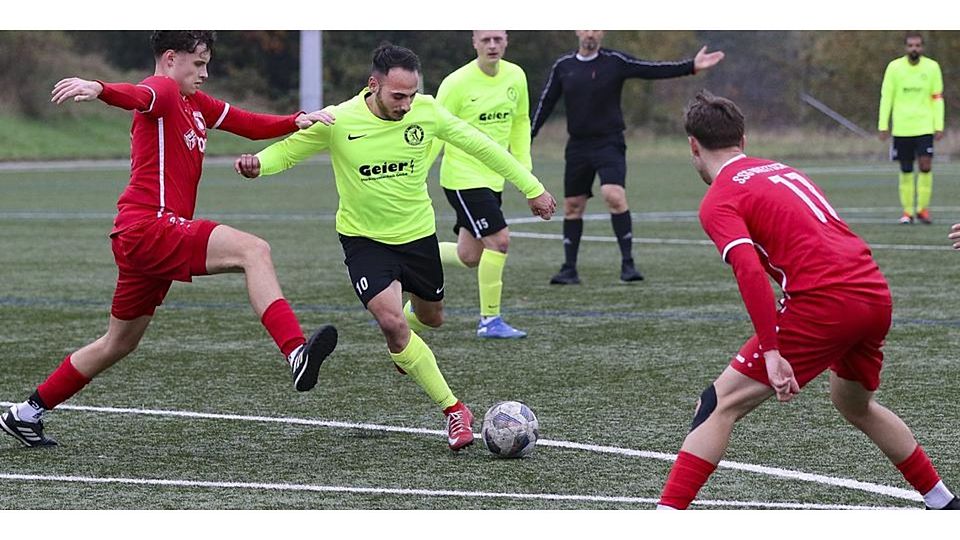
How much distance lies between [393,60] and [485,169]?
11.9 ft

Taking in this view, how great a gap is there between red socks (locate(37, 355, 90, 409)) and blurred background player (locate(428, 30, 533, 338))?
12.5 ft

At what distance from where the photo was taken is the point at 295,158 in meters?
7.48

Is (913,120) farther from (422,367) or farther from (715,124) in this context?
(715,124)

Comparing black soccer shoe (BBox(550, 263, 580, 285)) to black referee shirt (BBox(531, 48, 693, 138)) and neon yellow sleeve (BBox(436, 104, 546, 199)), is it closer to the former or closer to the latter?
black referee shirt (BBox(531, 48, 693, 138))

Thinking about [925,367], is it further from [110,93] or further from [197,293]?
[197,293]

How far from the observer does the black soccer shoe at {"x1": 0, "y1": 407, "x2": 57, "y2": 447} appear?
7.04 metres

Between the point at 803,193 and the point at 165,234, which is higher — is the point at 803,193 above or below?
above

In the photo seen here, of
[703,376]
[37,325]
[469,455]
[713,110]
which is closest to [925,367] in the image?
[703,376]

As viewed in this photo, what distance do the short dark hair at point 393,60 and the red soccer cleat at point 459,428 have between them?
1497mm

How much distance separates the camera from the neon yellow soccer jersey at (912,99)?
762 inches

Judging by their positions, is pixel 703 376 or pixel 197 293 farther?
pixel 197 293

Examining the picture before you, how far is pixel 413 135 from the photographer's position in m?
7.55

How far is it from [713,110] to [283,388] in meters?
3.84

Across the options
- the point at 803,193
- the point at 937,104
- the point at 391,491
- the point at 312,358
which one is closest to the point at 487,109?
the point at 312,358
